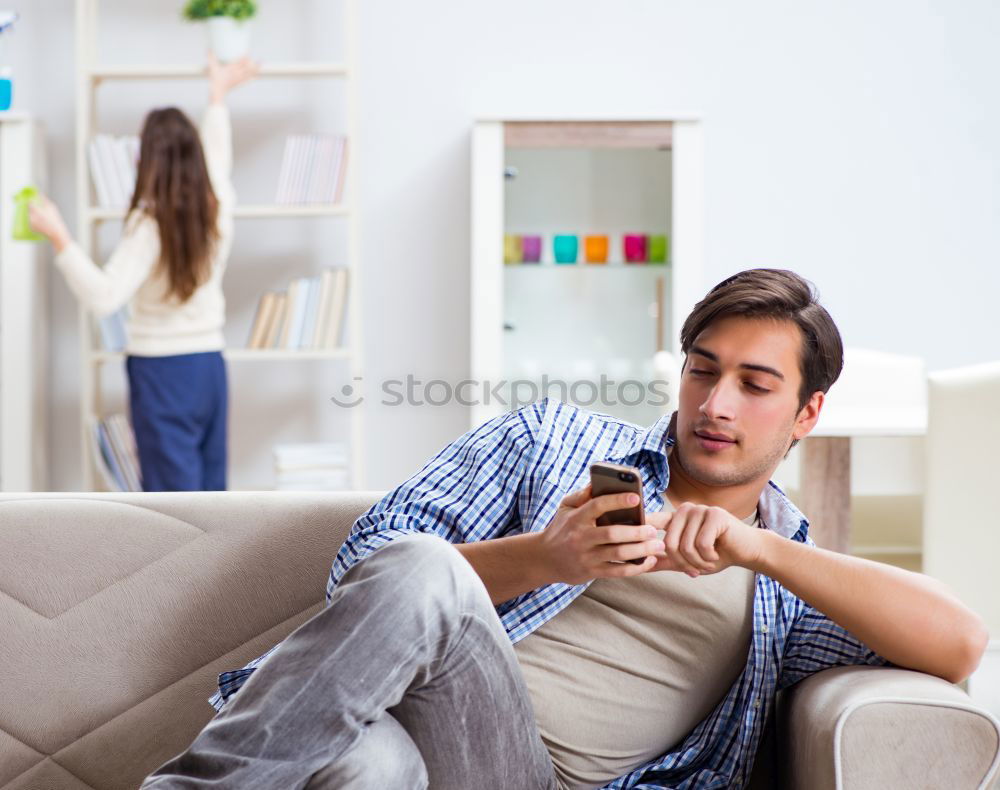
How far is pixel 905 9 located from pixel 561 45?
4.23 feet

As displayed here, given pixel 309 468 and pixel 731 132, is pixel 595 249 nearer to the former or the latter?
pixel 731 132

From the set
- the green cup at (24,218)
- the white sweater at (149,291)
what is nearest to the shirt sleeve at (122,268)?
the white sweater at (149,291)

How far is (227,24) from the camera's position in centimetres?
397

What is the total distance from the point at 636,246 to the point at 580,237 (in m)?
0.21

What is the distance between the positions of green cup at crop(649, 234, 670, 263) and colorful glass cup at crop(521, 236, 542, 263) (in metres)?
0.40

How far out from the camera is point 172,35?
14.2 ft

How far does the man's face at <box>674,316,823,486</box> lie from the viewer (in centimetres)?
153

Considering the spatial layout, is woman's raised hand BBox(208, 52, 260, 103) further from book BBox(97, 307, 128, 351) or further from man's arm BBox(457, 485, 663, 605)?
man's arm BBox(457, 485, 663, 605)

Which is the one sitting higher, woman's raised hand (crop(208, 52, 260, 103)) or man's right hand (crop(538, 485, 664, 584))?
woman's raised hand (crop(208, 52, 260, 103))

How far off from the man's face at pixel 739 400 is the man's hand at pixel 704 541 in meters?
0.16

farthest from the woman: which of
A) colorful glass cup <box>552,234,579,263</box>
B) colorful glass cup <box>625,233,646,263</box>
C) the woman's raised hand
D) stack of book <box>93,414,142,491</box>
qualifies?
colorful glass cup <box>625,233,646,263</box>

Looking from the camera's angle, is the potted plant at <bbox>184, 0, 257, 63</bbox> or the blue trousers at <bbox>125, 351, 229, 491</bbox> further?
the potted plant at <bbox>184, 0, 257, 63</bbox>

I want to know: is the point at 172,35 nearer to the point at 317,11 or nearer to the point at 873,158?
the point at 317,11

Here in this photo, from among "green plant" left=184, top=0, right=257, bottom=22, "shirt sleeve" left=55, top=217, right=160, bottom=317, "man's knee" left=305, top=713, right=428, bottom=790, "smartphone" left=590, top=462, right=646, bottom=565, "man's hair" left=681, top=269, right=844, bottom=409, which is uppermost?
"green plant" left=184, top=0, right=257, bottom=22
